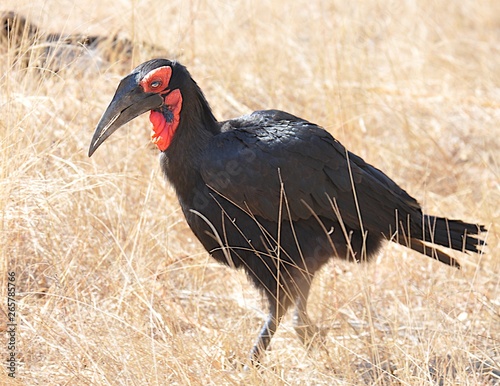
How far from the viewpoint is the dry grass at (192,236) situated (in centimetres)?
294

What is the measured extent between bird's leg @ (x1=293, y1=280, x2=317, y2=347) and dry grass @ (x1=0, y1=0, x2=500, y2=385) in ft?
0.26

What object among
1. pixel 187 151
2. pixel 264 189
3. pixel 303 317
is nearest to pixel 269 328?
pixel 303 317

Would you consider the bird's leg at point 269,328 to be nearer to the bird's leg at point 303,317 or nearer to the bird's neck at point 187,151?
the bird's leg at point 303,317

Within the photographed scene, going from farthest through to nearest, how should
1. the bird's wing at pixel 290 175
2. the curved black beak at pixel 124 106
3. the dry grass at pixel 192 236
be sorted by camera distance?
1. the bird's wing at pixel 290 175
2. the curved black beak at pixel 124 106
3. the dry grass at pixel 192 236

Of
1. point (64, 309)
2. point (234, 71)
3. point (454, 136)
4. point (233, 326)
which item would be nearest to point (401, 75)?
point (454, 136)

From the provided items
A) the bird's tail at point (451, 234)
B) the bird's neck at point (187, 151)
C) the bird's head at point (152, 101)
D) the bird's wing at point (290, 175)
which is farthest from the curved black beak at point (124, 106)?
the bird's tail at point (451, 234)

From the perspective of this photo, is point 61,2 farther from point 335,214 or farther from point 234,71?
point 335,214

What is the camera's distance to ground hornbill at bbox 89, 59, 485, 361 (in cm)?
320

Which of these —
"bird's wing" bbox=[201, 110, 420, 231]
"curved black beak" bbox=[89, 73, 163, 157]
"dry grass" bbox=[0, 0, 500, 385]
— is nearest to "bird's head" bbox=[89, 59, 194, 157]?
"curved black beak" bbox=[89, 73, 163, 157]

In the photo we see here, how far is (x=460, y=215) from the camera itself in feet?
15.0

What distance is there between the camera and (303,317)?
3.45 metres

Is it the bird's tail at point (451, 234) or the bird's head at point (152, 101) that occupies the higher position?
the bird's head at point (152, 101)

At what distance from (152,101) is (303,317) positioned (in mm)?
1113

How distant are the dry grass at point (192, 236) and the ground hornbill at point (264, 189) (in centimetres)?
25
